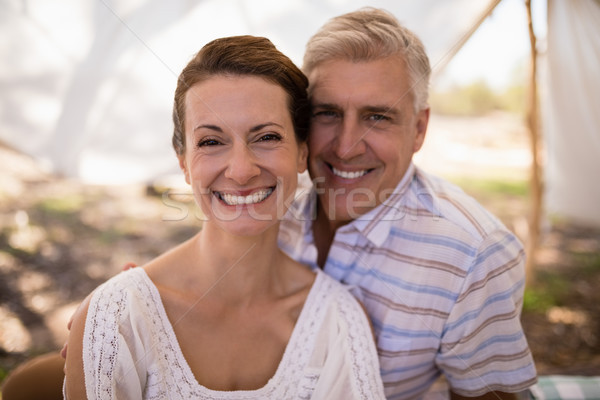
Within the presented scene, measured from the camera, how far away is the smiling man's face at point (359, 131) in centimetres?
215

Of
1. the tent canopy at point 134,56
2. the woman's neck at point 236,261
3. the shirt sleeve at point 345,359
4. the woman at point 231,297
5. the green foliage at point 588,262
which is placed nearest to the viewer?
the woman at point 231,297

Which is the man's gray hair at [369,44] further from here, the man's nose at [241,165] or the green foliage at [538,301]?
the green foliage at [538,301]

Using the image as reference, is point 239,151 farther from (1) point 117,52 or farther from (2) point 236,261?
(1) point 117,52

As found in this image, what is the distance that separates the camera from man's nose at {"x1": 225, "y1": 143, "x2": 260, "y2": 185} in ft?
5.58

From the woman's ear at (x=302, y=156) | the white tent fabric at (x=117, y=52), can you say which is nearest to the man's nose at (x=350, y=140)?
the woman's ear at (x=302, y=156)

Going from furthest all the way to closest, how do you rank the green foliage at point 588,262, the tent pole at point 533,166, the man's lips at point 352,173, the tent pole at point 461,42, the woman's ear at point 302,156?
the green foliage at point 588,262
the tent pole at point 533,166
the tent pole at point 461,42
the man's lips at point 352,173
the woman's ear at point 302,156

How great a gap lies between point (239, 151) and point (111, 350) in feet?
2.79

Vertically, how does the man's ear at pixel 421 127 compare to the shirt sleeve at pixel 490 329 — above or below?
above

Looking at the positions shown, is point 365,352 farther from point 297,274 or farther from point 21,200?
point 21,200

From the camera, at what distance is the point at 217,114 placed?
1.71 metres

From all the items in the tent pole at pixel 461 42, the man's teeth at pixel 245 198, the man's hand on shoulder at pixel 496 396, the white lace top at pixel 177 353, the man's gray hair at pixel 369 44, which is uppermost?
the tent pole at pixel 461 42

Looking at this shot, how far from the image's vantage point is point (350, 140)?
7.13 feet

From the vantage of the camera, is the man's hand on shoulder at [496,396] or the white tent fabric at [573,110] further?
the white tent fabric at [573,110]

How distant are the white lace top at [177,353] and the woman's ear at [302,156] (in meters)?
0.57
